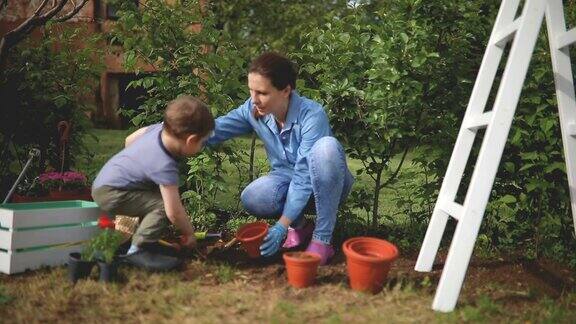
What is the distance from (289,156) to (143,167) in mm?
952

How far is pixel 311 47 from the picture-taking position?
3.61 m

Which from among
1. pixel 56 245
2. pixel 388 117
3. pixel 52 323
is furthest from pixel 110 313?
pixel 388 117

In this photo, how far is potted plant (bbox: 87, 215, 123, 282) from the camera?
257 cm

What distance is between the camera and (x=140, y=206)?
288cm

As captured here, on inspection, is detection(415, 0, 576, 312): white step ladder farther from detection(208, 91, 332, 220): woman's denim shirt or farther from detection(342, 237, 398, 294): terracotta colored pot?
detection(208, 91, 332, 220): woman's denim shirt

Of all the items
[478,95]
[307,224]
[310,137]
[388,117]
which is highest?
[478,95]

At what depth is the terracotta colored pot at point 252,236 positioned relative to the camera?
116 inches

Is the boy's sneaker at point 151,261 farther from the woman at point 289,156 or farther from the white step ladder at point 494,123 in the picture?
the white step ladder at point 494,123

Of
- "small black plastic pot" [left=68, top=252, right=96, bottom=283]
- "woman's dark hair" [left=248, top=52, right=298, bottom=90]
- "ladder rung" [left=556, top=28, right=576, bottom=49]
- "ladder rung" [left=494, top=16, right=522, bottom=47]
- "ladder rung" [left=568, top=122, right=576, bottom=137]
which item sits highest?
"ladder rung" [left=556, top=28, right=576, bottom=49]

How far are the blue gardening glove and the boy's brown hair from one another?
2.21 feet

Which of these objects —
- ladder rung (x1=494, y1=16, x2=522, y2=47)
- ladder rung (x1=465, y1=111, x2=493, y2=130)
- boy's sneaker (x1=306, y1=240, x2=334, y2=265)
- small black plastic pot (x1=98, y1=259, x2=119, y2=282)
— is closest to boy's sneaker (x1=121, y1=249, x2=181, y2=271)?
small black plastic pot (x1=98, y1=259, x2=119, y2=282)

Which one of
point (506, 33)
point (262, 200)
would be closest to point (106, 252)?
point (262, 200)

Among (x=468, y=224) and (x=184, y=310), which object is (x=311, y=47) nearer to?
(x=468, y=224)

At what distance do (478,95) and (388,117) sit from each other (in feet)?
2.34
